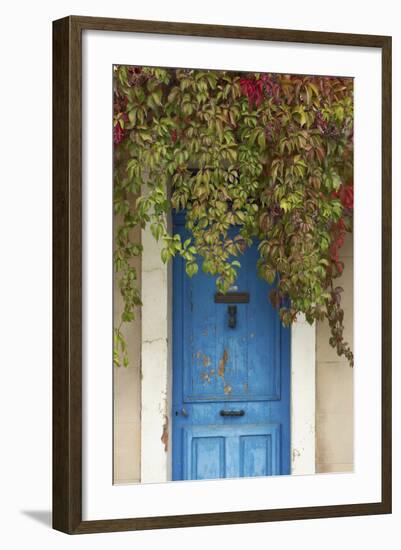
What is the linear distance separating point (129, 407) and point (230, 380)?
0.50 m

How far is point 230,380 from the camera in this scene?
6.26 metres

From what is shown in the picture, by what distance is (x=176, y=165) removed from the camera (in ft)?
19.7

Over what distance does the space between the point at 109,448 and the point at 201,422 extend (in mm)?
688

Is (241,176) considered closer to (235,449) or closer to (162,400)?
(162,400)

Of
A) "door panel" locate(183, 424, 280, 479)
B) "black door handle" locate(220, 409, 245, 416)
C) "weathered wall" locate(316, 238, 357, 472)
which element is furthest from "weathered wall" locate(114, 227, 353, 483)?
"black door handle" locate(220, 409, 245, 416)

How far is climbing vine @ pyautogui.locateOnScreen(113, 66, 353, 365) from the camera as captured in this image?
5902 millimetres

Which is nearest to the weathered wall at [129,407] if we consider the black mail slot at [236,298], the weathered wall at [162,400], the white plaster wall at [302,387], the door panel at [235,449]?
the weathered wall at [162,400]

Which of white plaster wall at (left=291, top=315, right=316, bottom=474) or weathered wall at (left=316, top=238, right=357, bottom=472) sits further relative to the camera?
white plaster wall at (left=291, top=315, right=316, bottom=474)

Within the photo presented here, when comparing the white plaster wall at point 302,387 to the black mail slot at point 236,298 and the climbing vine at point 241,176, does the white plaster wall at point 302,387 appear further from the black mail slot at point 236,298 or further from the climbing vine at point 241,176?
the black mail slot at point 236,298

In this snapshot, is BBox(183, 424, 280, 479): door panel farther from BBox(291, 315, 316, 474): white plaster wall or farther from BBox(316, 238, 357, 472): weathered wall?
BBox(316, 238, 357, 472): weathered wall

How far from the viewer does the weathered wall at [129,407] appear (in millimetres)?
5930

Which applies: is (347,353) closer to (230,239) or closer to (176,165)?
(230,239)
